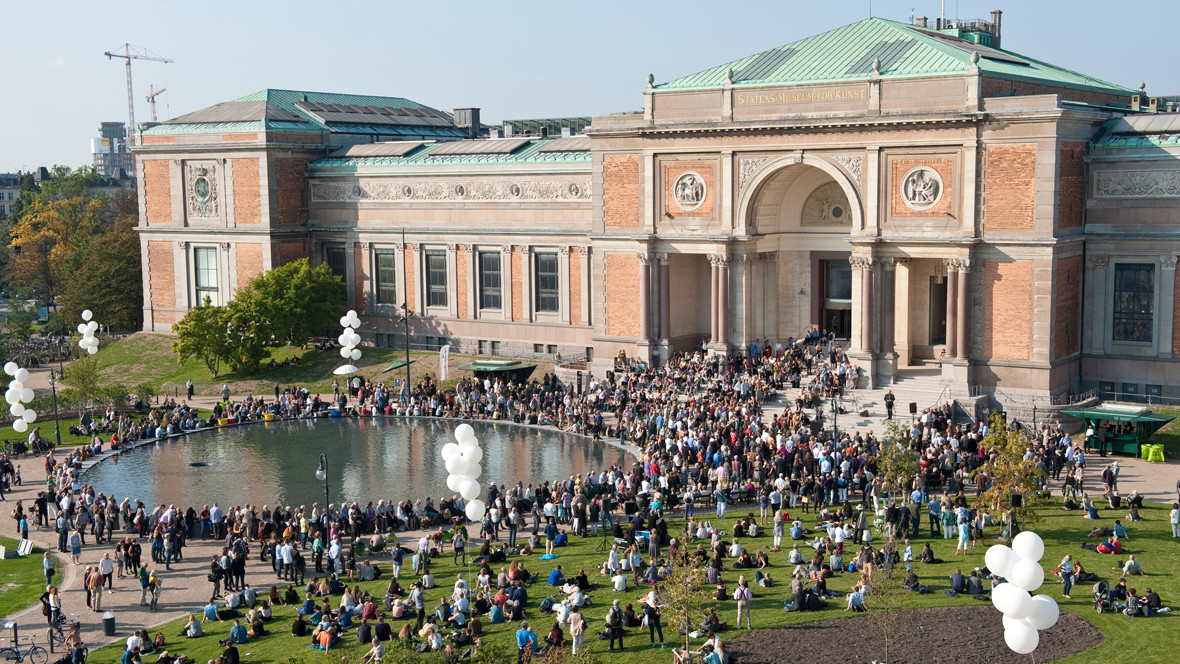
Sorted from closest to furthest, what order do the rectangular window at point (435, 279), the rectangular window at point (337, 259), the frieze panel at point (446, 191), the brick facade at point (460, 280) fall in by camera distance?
the frieze panel at point (446, 191), the brick facade at point (460, 280), the rectangular window at point (435, 279), the rectangular window at point (337, 259)

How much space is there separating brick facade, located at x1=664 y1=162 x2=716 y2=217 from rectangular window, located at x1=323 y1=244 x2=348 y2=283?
75.7 feet

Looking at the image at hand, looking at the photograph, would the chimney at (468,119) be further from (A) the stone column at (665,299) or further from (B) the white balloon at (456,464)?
(B) the white balloon at (456,464)

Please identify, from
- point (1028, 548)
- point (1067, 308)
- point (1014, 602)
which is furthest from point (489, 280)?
point (1014, 602)

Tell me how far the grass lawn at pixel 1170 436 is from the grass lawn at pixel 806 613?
8.96 meters

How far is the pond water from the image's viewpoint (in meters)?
45.4

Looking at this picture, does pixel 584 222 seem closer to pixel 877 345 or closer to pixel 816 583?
pixel 877 345

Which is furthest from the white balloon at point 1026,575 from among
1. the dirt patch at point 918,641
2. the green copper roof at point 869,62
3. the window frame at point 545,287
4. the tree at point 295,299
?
the tree at point 295,299

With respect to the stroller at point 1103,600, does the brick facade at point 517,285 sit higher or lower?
higher

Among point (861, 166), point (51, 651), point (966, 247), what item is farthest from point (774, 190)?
point (51, 651)

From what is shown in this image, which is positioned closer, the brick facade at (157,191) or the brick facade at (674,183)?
the brick facade at (674,183)

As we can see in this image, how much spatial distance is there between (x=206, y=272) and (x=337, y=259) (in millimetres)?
8203

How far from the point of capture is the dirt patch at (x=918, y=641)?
2819 cm

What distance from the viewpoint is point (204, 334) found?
2645 inches

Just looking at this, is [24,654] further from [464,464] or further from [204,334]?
[204,334]
